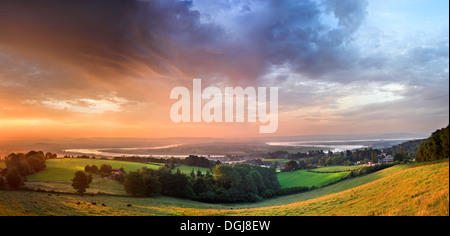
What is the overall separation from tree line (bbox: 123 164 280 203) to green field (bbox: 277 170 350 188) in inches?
169

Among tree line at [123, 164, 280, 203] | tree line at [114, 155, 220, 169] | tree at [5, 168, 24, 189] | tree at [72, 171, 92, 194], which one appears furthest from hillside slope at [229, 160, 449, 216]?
tree line at [114, 155, 220, 169]

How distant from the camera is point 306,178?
38688mm

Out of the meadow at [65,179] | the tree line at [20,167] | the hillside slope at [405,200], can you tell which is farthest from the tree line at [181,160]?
the hillside slope at [405,200]

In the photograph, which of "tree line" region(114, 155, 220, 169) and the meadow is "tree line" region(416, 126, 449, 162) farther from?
"tree line" region(114, 155, 220, 169)

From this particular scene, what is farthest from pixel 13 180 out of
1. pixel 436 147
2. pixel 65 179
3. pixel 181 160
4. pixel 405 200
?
pixel 181 160

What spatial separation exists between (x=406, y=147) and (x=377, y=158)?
3.90 meters

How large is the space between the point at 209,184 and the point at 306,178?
19.5m

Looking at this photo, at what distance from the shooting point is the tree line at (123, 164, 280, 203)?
78.7 ft

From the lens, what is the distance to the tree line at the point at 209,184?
24.0 meters

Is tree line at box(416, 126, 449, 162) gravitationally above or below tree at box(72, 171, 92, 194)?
above

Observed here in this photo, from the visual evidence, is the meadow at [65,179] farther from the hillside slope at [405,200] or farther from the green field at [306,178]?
the green field at [306,178]

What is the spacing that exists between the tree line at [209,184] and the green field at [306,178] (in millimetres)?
4285
